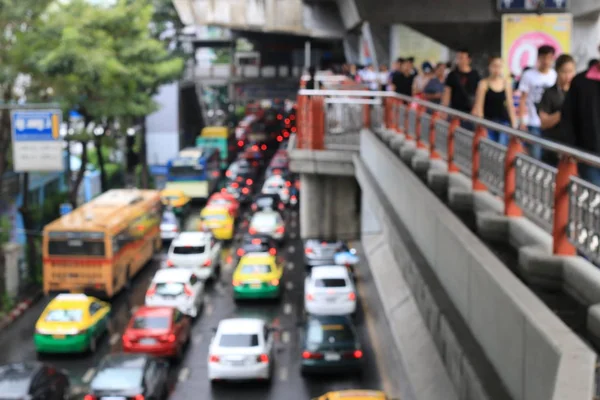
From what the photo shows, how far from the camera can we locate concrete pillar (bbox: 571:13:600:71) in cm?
1952

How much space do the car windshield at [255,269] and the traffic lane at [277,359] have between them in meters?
1.03

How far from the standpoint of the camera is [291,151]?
25750mm

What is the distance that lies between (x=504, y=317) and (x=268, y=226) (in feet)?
126

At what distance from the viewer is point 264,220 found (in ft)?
148

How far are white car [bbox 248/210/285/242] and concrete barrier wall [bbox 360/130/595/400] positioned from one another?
33.2 m

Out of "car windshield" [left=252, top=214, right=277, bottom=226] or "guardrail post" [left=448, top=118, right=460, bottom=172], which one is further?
"car windshield" [left=252, top=214, right=277, bottom=226]

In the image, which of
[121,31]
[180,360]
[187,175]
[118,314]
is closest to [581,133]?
[180,360]

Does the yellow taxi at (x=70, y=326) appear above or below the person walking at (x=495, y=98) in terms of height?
below

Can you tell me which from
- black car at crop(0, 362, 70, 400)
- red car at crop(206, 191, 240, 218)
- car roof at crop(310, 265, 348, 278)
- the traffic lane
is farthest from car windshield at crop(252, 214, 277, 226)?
black car at crop(0, 362, 70, 400)

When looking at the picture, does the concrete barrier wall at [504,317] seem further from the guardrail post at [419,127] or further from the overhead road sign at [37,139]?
the overhead road sign at [37,139]

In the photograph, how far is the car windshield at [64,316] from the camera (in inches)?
1088

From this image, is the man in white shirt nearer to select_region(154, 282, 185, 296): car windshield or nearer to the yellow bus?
select_region(154, 282, 185, 296): car windshield

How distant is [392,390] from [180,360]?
6.52m

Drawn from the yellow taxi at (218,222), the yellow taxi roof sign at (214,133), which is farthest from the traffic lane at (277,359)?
the yellow taxi roof sign at (214,133)
